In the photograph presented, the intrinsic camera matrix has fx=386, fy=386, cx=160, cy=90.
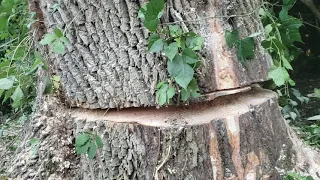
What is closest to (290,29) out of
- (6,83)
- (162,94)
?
(162,94)

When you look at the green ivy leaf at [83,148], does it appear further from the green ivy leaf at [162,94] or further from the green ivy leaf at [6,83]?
the green ivy leaf at [6,83]

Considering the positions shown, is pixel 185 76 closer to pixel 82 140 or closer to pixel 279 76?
pixel 279 76

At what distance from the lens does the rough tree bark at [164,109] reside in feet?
4.42

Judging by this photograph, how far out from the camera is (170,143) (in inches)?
52.9

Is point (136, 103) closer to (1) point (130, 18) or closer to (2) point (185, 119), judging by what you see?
(2) point (185, 119)

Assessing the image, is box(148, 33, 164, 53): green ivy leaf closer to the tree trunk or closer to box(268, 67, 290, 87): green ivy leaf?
the tree trunk

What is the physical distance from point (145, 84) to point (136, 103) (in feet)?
0.26

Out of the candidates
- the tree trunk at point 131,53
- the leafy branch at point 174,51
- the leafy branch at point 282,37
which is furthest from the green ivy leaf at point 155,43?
the leafy branch at point 282,37

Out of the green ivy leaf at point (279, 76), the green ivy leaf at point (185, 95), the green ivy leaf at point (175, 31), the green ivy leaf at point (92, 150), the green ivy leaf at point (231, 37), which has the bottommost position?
the green ivy leaf at point (92, 150)

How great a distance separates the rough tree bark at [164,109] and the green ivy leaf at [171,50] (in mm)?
141

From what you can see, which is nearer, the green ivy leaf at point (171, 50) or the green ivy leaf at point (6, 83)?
the green ivy leaf at point (171, 50)

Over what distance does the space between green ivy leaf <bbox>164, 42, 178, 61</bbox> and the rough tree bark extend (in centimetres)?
14

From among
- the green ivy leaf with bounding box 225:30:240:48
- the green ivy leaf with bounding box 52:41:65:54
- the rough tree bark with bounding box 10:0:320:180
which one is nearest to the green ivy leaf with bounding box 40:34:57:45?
the green ivy leaf with bounding box 52:41:65:54

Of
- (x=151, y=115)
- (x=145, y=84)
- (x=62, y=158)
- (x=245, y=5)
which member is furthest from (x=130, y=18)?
(x=62, y=158)
